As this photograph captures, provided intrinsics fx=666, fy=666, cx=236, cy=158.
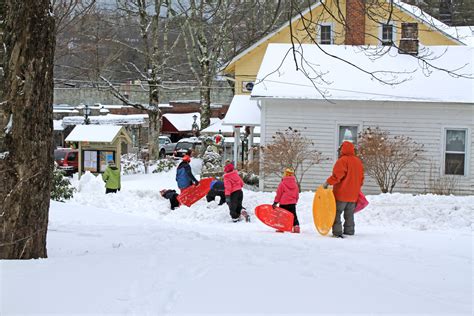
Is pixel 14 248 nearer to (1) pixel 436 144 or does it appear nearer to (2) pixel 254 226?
(2) pixel 254 226

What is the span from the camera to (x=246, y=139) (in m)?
34.1

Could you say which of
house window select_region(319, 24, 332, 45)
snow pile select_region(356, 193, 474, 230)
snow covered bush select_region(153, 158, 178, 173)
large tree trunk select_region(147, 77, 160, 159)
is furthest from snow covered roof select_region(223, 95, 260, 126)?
snow pile select_region(356, 193, 474, 230)

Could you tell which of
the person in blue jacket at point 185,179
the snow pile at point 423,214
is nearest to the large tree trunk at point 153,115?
the person in blue jacket at point 185,179

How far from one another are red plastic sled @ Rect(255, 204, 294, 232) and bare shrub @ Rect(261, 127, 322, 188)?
8.50 metres

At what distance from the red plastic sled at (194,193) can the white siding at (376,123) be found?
544 centimetres

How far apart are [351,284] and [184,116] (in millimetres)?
53718

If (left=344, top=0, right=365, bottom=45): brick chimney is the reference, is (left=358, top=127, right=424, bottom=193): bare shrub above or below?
below

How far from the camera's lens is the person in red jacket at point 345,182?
37.2 ft

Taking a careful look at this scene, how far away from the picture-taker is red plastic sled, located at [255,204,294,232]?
1280 centimetres

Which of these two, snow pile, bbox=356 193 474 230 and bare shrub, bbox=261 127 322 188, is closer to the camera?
snow pile, bbox=356 193 474 230

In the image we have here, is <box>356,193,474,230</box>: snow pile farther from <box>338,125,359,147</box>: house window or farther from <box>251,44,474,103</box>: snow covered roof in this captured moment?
<box>338,125,359,147</box>: house window

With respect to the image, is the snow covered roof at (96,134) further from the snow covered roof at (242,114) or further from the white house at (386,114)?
the white house at (386,114)

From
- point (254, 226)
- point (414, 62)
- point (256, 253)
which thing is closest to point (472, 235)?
point (254, 226)

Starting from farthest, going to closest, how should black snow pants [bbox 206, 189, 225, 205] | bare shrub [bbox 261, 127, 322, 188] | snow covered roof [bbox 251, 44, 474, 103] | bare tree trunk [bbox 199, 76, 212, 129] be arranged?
bare tree trunk [bbox 199, 76, 212, 129] → snow covered roof [bbox 251, 44, 474, 103] → bare shrub [bbox 261, 127, 322, 188] → black snow pants [bbox 206, 189, 225, 205]
